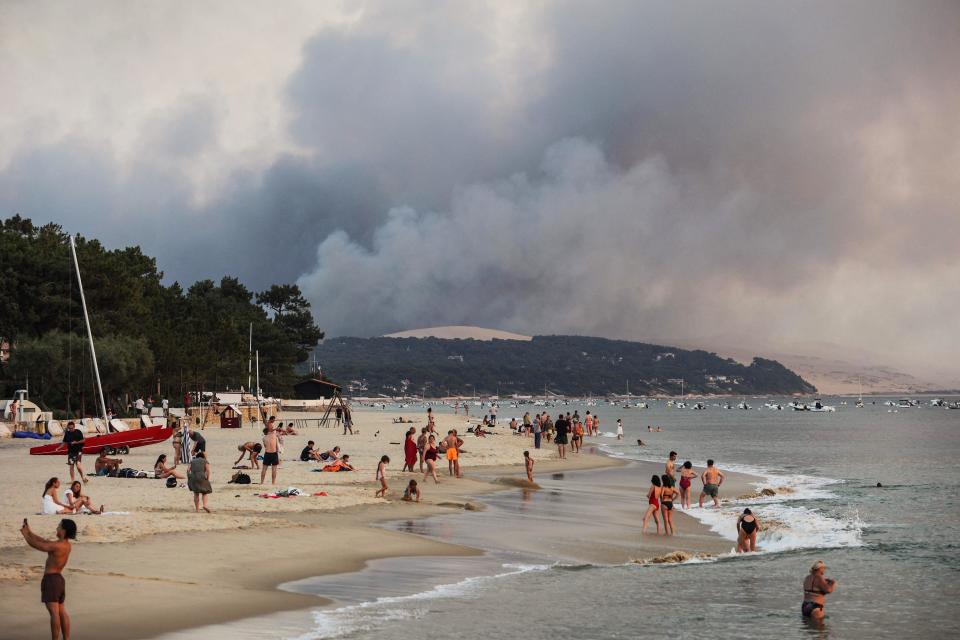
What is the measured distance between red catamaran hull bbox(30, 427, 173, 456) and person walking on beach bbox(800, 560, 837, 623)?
3298cm

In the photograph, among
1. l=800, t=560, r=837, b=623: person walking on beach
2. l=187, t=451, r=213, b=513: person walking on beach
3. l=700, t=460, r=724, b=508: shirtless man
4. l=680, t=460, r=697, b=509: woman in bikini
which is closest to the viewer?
l=800, t=560, r=837, b=623: person walking on beach

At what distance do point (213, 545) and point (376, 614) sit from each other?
5.46 meters

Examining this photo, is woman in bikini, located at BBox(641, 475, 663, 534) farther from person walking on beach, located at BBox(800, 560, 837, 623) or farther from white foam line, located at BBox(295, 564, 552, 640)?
person walking on beach, located at BBox(800, 560, 837, 623)

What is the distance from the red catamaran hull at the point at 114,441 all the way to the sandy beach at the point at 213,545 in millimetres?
3314

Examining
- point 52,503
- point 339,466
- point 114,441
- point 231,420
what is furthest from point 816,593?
point 231,420

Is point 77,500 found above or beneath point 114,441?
beneath

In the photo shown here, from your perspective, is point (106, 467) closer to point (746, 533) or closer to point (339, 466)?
point (339, 466)

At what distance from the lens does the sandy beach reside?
14164 mm

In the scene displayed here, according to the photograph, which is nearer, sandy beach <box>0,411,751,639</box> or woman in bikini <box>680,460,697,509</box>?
sandy beach <box>0,411,751,639</box>

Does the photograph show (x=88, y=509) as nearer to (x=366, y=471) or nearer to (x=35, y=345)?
(x=366, y=471)

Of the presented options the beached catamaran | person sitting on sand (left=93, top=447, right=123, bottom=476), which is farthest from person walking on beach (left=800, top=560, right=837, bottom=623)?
the beached catamaran

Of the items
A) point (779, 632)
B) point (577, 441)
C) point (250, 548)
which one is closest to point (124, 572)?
point (250, 548)

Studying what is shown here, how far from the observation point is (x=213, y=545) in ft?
63.3

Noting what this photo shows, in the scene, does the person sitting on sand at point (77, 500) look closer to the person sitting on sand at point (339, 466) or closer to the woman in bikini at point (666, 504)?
the woman in bikini at point (666, 504)
